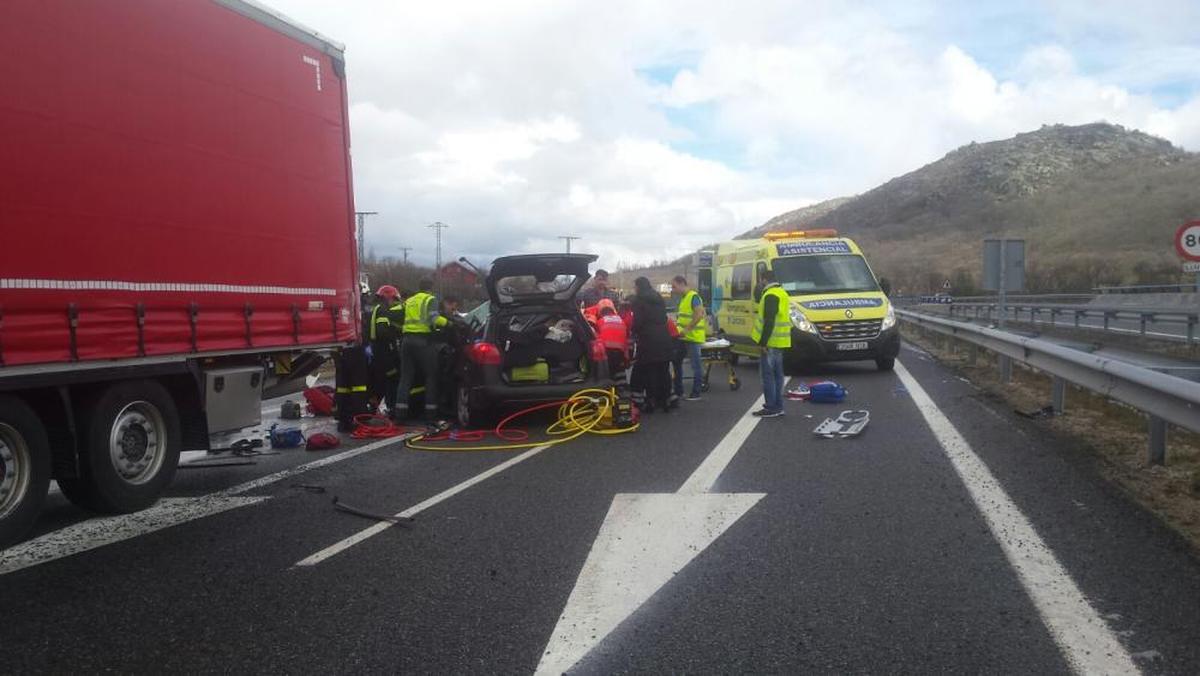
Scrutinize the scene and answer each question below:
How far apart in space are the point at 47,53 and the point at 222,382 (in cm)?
268

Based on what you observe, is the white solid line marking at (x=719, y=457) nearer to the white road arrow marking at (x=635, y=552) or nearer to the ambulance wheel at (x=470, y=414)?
the white road arrow marking at (x=635, y=552)

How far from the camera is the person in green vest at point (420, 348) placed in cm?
1113

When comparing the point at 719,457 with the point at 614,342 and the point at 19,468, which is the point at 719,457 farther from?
the point at 19,468

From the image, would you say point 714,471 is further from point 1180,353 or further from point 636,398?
point 1180,353

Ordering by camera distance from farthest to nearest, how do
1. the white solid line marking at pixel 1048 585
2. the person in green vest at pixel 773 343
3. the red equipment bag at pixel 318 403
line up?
1. the red equipment bag at pixel 318 403
2. the person in green vest at pixel 773 343
3. the white solid line marking at pixel 1048 585

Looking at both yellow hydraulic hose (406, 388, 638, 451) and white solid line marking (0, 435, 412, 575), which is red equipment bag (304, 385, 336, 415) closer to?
yellow hydraulic hose (406, 388, 638, 451)

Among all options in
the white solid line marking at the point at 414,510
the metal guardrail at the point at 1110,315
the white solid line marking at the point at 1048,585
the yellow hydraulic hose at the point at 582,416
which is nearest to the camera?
the white solid line marking at the point at 1048,585

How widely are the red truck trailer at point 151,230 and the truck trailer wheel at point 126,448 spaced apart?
1 centimetres

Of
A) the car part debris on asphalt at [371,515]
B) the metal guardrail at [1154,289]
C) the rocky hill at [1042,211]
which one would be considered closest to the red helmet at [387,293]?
the car part debris on asphalt at [371,515]

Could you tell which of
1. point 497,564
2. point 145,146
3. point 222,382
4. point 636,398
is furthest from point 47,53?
point 636,398

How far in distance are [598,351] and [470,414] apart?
160cm

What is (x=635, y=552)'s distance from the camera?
5.30 m

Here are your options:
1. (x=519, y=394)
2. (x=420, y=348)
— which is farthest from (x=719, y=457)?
(x=420, y=348)

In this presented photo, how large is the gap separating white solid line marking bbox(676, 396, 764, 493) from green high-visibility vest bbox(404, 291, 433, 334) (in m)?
3.74
